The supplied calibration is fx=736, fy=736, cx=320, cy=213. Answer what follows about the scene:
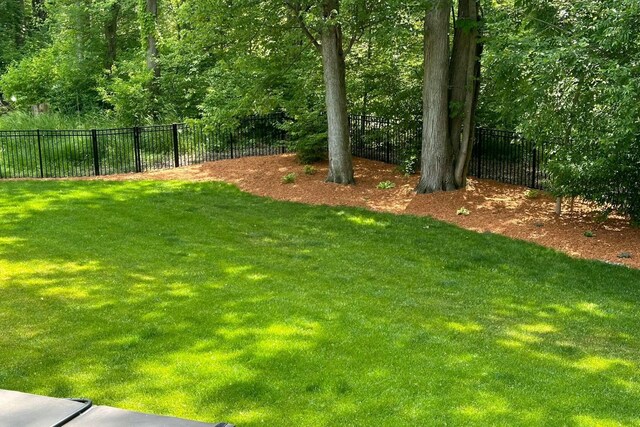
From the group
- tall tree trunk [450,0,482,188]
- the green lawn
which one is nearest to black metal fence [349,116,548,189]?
tall tree trunk [450,0,482,188]

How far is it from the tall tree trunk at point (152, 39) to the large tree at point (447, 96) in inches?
479

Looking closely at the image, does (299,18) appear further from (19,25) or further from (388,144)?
(19,25)

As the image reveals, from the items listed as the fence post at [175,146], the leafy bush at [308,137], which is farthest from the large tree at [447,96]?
the fence post at [175,146]

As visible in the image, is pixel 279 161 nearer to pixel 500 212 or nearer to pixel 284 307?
pixel 500 212

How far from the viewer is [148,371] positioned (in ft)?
21.1

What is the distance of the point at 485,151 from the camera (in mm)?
16469

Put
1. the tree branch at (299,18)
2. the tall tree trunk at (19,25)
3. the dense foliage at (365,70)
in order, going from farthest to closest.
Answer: the tall tree trunk at (19,25)
the tree branch at (299,18)
the dense foliage at (365,70)

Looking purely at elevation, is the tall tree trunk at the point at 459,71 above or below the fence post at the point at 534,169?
above

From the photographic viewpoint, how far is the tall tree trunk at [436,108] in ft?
46.8

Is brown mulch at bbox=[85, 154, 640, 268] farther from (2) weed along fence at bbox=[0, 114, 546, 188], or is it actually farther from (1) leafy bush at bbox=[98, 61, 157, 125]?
(1) leafy bush at bbox=[98, 61, 157, 125]

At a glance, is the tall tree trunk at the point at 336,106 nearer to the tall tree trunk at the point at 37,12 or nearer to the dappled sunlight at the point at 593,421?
the dappled sunlight at the point at 593,421

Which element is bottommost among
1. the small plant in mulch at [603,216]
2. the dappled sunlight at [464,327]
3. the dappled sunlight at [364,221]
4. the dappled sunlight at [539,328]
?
the dappled sunlight at [539,328]

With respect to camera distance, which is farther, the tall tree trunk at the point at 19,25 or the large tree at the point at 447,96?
the tall tree trunk at the point at 19,25

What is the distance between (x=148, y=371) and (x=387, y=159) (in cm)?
1247
